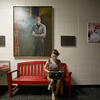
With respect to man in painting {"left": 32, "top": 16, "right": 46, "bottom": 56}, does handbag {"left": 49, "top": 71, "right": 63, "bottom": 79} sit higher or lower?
lower

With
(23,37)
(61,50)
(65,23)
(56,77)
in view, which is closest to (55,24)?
(65,23)

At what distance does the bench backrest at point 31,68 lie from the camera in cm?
320

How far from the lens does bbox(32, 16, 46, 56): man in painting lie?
323cm

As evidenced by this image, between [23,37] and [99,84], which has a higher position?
[23,37]

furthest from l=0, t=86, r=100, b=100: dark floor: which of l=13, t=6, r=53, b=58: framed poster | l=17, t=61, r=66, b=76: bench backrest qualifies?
l=13, t=6, r=53, b=58: framed poster

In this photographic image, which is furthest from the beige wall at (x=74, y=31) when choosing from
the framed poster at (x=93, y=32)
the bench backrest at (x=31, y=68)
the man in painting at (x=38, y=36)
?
the man in painting at (x=38, y=36)

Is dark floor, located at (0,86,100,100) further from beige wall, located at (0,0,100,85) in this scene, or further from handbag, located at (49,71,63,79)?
handbag, located at (49,71,63,79)

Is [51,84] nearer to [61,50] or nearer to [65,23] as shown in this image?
[61,50]

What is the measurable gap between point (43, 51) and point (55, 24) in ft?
2.95

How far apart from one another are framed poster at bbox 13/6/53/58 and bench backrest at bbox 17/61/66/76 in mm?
210

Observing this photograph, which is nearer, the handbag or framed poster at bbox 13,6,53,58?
the handbag

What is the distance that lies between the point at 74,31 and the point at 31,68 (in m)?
1.71

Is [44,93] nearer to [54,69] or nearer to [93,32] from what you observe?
[54,69]

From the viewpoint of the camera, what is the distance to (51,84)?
2.51 meters
